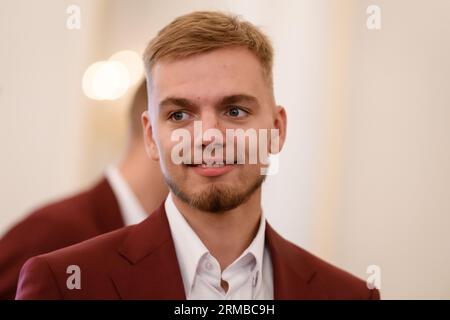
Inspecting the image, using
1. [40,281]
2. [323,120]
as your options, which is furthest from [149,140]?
[323,120]

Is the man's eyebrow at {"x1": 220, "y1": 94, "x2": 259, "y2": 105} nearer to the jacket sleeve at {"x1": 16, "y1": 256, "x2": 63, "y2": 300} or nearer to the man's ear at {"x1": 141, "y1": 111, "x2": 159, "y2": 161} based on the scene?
the man's ear at {"x1": 141, "y1": 111, "x2": 159, "y2": 161}

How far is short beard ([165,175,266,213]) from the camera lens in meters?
1.18

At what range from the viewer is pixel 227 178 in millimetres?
1186

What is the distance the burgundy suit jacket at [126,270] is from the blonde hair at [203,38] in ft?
1.01

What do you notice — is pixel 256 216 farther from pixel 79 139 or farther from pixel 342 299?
pixel 79 139

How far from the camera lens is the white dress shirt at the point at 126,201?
1423 mm

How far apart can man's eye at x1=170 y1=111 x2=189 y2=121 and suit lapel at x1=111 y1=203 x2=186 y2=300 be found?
22cm

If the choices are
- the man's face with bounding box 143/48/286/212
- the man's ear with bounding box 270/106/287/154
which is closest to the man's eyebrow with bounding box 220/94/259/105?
the man's face with bounding box 143/48/286/212

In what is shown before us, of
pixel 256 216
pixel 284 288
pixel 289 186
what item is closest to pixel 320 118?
pixel 289 186

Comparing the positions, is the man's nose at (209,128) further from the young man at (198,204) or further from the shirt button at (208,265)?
the shirt button at (208,265)

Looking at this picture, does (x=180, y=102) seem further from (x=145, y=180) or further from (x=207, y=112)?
(x=145, y=180)

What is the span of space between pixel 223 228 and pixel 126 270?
0.20m
